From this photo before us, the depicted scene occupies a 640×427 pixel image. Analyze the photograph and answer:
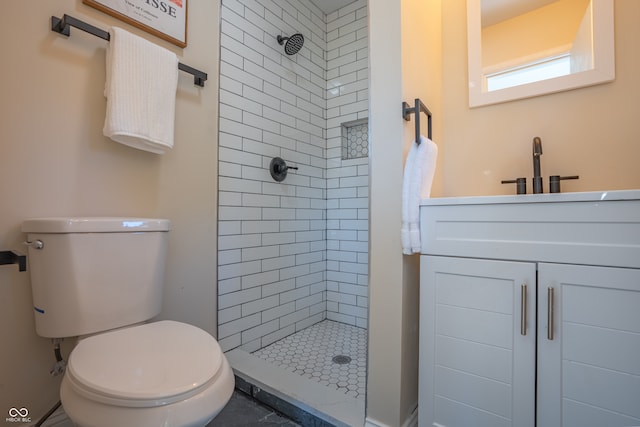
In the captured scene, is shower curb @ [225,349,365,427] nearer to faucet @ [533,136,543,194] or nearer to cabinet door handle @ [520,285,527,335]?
cabinet door handle @ [520,285,527,335]

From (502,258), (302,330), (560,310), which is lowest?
(302,330)

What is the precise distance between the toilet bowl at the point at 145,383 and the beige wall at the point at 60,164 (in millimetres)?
403

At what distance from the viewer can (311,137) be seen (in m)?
2.34

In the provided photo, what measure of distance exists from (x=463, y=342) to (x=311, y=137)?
1745mm

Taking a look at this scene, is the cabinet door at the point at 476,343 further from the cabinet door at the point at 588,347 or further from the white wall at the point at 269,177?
the white wall at the point at 269,177

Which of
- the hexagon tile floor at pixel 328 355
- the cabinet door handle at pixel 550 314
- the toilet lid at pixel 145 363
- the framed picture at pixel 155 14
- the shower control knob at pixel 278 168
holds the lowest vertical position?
the hexagon tile floor at pixel 328 355

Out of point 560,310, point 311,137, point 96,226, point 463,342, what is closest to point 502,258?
point 560,310

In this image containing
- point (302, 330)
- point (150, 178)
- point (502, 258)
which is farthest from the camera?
point (302, 330)

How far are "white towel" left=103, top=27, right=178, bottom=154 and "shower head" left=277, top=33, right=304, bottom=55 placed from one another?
93 centimetres

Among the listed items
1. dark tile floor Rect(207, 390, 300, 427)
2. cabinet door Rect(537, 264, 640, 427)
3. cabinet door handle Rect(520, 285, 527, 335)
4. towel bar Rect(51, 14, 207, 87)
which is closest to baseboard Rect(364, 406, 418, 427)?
dark tile floor Rect(207, 390, 300, 427)

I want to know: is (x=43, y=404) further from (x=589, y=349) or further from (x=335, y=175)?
(x=335, y=175)

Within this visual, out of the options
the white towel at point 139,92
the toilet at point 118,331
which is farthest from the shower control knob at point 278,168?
Result: the toilet at point 118,331

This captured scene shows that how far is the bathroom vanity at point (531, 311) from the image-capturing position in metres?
0.82

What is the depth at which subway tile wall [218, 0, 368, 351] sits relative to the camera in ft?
5.87
